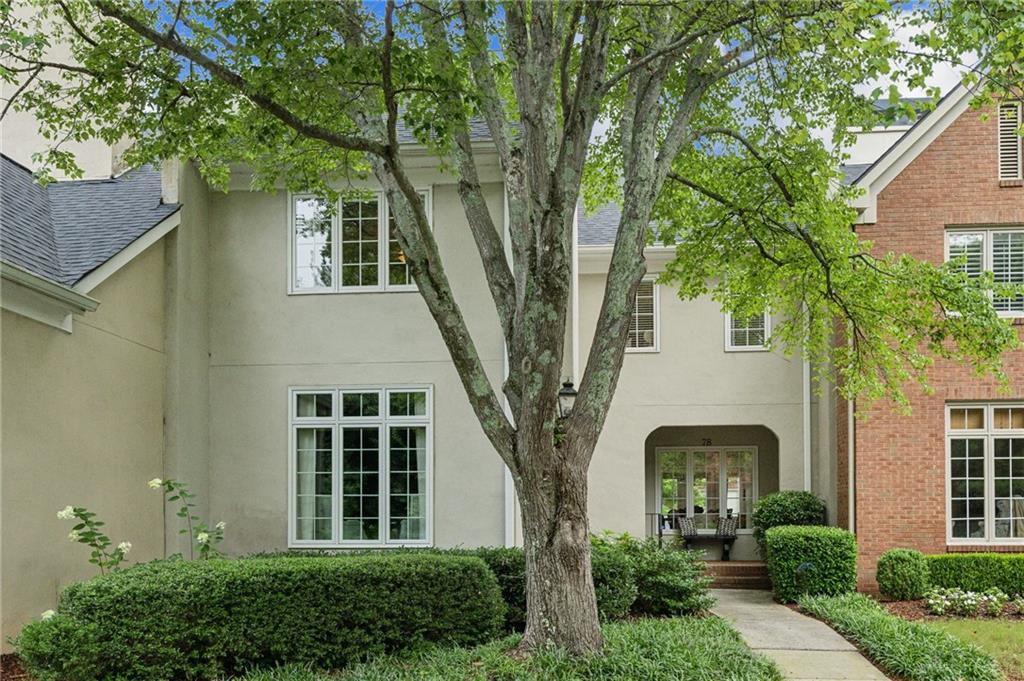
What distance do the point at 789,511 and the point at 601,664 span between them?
8947 millimetres

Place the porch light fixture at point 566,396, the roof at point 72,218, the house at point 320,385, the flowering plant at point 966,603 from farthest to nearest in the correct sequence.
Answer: the flowering plant at point 966,603 < the porch light fixture at point 566,396 < the roof at point 72,218 < the house at point 320,385

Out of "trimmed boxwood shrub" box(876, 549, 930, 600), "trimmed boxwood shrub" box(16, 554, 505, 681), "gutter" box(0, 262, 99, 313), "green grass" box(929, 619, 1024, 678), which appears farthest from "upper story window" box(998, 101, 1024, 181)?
"gutter" box(0, 262, 99, 313)

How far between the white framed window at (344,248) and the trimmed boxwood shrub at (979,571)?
8439mm

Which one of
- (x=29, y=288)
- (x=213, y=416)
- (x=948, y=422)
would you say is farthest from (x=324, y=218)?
(x=948, y=422)

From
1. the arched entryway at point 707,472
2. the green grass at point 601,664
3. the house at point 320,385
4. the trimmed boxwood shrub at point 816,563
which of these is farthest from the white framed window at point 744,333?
the green grass at point 601,664

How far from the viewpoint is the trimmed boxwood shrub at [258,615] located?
26.0 feet

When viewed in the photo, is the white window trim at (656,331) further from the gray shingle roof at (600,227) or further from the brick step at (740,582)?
the brick step at (740,582)

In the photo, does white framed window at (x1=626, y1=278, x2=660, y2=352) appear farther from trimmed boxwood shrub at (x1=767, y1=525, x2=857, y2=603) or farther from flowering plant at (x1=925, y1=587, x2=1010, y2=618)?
flowering plant at (x1=925, y1=587, x2=1010, y2=618)

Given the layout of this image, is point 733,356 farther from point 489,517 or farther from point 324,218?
point 324,218

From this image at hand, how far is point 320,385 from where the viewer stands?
1259 cm

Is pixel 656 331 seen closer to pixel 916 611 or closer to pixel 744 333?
pixel 744 333

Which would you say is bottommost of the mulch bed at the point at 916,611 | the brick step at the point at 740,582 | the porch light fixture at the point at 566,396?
the brick step at the point at 740,582

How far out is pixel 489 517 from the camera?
12195mm

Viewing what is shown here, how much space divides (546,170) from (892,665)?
5.59 metres
